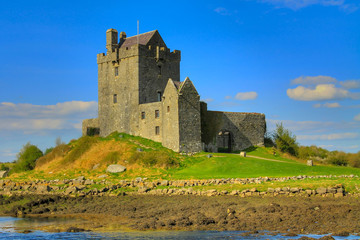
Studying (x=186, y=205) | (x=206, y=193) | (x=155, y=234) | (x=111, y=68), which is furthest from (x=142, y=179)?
(x=111, y=68)

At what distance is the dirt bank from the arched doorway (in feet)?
78.1

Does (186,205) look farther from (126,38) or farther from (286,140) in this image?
(126,38)

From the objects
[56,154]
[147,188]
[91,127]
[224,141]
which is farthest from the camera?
[91,127]

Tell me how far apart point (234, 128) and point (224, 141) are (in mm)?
1956

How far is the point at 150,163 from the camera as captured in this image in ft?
136

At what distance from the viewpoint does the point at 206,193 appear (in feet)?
91.4

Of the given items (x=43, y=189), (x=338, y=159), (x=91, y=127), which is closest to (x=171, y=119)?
(x=43, y=189)

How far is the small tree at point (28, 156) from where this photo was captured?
54375 millimetres

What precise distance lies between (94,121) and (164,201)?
112 ft

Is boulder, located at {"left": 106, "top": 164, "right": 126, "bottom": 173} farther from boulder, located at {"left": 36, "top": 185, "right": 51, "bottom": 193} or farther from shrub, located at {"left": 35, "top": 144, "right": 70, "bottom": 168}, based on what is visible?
shrub, located at {"left": 35, "top": 144, "right": 70, "bottom": 168}

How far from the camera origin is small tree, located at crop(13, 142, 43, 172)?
54375 mm

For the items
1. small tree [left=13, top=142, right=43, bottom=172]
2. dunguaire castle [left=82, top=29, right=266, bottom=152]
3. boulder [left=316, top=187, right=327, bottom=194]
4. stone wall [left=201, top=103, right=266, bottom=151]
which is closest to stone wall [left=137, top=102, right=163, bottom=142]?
dunguaire castle [left=82, top=29, right=266, bottom=152]

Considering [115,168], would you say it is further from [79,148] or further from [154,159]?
[79,148]

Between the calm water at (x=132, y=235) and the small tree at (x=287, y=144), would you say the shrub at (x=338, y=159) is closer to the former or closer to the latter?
the small tree at (x=287, y=144)
